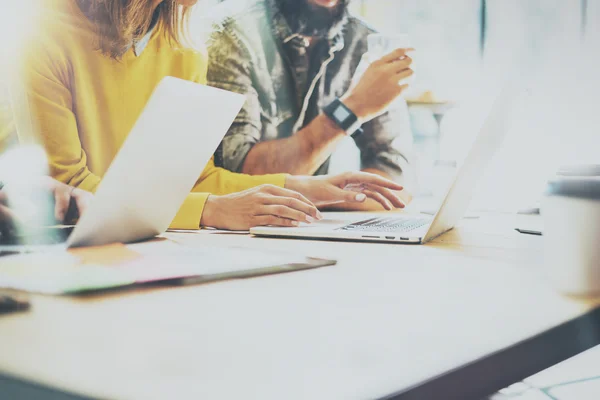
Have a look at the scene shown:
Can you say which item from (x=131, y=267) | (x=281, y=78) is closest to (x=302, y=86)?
(x=281, y=78)

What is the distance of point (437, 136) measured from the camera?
2.03m

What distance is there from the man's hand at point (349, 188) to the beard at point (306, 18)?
0.77 meters

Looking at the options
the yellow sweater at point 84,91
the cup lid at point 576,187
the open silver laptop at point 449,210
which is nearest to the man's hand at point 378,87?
the yellow sweater at point 84,91

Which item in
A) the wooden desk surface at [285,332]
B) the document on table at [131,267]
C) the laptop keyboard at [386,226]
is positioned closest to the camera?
the wooden desk surface at [285,332]

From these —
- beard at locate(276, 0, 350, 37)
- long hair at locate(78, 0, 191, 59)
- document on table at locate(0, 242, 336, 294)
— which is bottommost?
document on table at locate(0, 242, 336, 294)

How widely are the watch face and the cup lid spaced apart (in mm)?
1383

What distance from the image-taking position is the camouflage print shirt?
1.83 m

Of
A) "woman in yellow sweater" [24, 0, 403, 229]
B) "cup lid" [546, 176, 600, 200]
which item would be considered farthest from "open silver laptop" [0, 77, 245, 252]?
"woman in yellow sweater" [24, 0, 403, 229]

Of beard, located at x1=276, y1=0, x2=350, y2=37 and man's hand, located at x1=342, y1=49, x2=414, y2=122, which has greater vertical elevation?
beard, located at x1=276, y1=0, x2=350, y2=37

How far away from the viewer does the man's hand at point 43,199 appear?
106 cm

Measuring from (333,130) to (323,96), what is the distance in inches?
5.5

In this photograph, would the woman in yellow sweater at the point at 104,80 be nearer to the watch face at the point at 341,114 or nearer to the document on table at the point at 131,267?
the watch face at the point at 341,114

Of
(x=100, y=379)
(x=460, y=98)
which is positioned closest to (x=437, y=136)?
(x=460, y=98)

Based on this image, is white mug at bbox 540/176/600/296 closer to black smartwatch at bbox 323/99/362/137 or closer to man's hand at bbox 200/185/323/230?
man's hand at bbox 200/185/323/230
